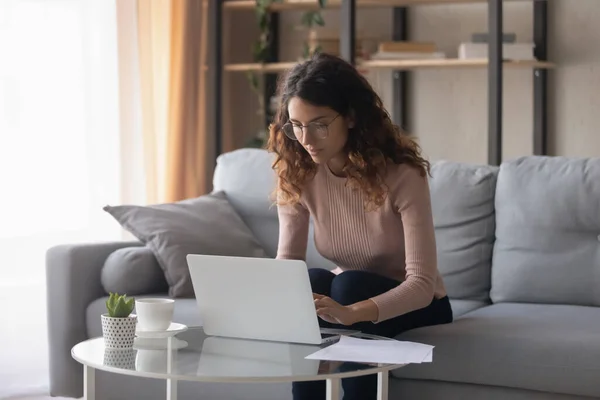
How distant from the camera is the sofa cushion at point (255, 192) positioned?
10.2ft

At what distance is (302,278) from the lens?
5.96 ft

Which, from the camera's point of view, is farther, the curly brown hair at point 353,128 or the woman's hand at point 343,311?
the curly brown hair at point 353,128

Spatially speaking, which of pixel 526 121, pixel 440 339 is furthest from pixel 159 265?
pixel 526 121

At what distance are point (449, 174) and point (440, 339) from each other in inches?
28.8

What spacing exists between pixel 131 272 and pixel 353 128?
885mm

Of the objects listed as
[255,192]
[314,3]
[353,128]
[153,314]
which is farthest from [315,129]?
[314,3]

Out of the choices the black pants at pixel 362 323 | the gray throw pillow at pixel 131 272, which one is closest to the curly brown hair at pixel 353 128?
the black pants at pixel 362 323

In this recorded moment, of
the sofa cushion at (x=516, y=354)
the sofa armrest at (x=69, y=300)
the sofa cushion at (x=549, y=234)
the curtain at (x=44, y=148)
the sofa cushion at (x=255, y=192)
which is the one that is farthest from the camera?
the curtain at (x=44, y=148)

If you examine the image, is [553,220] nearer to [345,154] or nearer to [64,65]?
[345,154]

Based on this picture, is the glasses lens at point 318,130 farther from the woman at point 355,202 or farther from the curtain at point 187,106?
the curtain at point 187,106

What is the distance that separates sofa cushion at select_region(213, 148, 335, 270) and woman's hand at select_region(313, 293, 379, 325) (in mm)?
1117

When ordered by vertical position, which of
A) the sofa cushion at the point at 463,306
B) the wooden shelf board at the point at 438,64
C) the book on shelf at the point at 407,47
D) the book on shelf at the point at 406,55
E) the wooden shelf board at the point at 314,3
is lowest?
the sofa cushion at the point at 463,306

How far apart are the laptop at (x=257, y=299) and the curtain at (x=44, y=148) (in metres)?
1.48

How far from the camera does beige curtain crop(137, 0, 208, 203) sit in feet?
12.2
